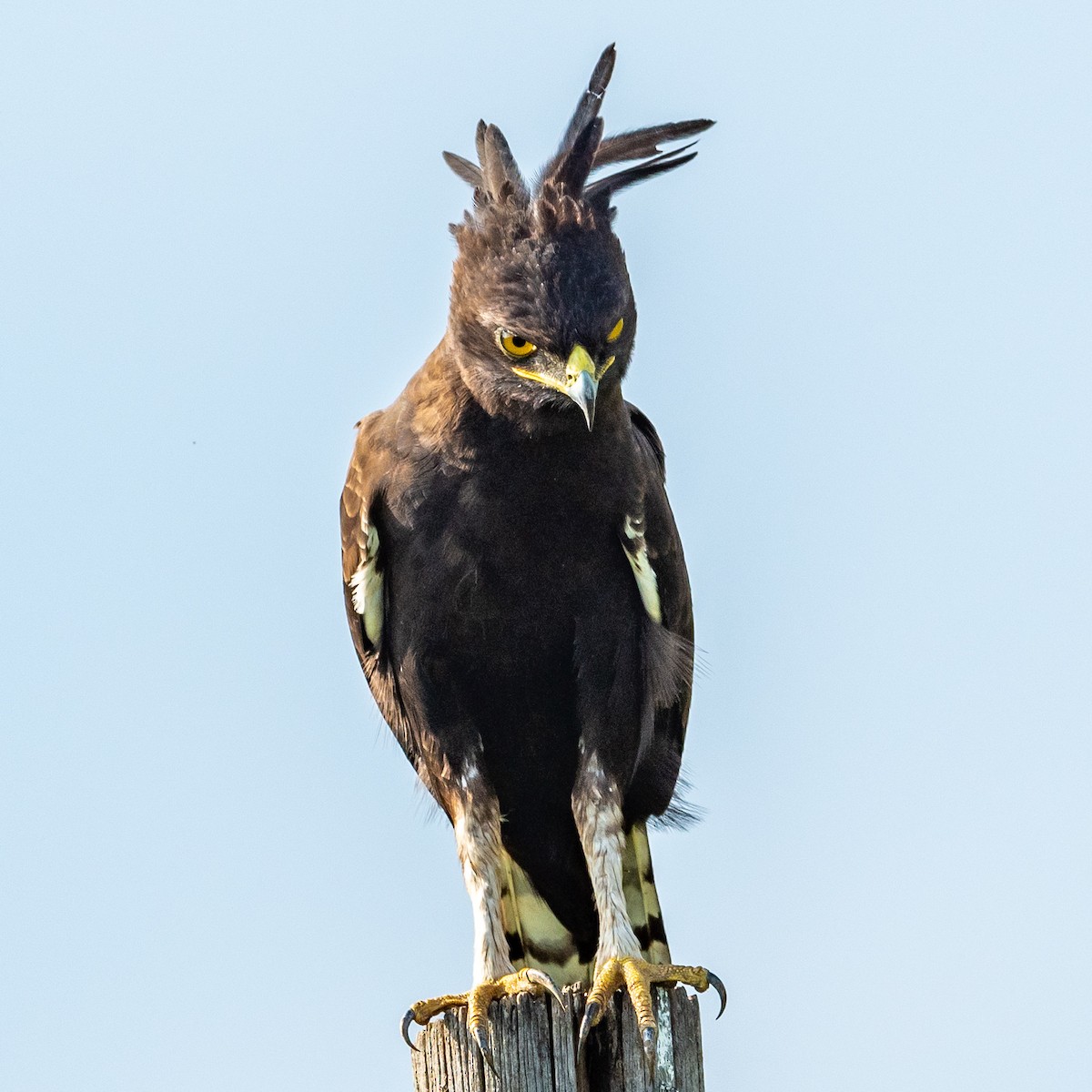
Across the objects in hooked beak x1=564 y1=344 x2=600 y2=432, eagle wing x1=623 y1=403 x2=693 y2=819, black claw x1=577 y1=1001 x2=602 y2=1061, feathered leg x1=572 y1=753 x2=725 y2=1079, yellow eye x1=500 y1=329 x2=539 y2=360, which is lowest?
black claw x1=577 y1=1001 x2=602 y2=1061

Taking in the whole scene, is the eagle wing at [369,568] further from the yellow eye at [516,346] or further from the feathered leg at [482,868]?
the yellow eye at [516,346]

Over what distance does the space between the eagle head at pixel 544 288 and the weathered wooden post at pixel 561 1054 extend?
230 cm

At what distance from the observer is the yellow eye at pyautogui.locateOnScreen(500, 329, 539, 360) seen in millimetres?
6980

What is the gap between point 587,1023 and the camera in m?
5.95

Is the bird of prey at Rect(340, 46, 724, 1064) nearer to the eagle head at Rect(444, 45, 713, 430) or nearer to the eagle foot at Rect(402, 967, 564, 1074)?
the eagle head at Rect(444, 45, 713, 430)

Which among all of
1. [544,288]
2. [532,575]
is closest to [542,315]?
[544,288]

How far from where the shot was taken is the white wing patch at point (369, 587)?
765cm

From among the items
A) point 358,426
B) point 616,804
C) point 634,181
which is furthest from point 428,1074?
point 634,181

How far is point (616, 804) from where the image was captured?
7.61 m

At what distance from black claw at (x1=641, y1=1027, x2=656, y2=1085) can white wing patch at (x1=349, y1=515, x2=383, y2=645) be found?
8.76 ft

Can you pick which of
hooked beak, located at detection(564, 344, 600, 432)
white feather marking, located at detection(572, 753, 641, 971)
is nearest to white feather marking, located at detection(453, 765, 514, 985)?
white feather marking, located at detection(572, 753, 641, 971)

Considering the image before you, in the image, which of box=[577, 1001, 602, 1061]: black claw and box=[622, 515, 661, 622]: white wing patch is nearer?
box=[577, 1001, 602, 1061]: black claw

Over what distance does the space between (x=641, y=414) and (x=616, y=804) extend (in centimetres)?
213

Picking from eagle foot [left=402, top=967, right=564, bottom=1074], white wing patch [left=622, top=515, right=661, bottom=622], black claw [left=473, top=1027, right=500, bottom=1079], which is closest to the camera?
black claw [left=473, top=1027, right=500, bottom=1079]
